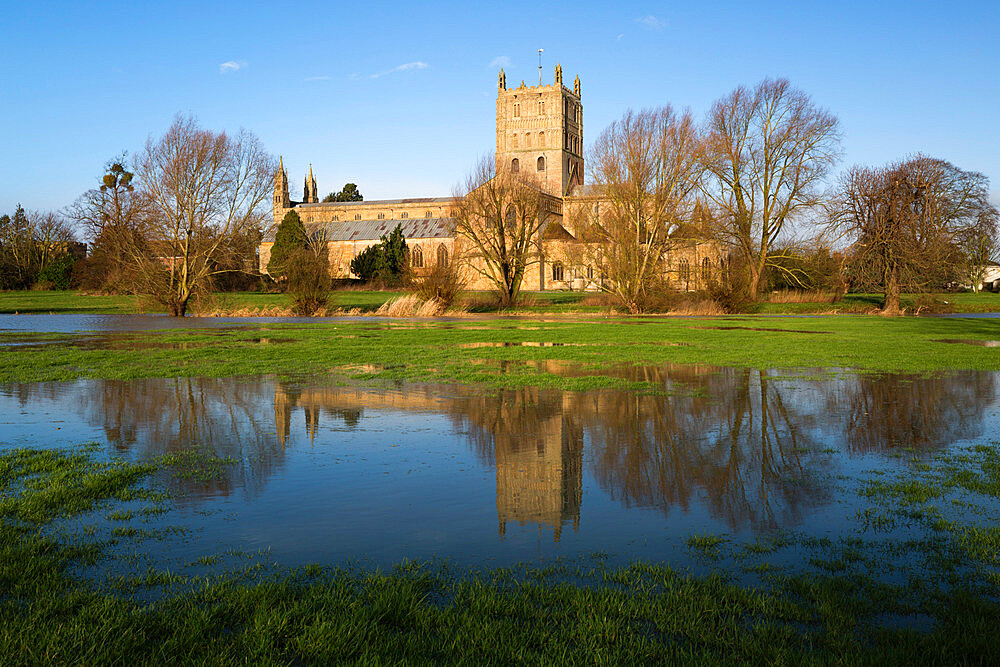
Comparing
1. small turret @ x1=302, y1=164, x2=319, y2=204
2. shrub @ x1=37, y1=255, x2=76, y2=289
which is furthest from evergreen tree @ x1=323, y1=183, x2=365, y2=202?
shrub @ x1=37, y1=255, x2=76, y2=289

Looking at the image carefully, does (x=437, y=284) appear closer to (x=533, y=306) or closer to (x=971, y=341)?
(x=533, y=306)

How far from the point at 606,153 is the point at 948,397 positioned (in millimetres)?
25971

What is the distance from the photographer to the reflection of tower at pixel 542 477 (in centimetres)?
507

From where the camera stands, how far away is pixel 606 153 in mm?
34281

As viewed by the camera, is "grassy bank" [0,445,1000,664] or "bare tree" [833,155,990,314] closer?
"grassy bank" [0,445,1000,664]

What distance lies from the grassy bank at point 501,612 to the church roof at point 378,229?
90.6m

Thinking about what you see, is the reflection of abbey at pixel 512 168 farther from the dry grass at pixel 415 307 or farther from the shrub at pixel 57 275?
the dry grass at pixel 415 307

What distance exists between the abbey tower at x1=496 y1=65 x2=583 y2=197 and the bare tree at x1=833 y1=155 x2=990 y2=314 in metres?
60.0

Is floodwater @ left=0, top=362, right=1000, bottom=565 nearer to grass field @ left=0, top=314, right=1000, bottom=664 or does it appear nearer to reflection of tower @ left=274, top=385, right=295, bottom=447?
reflection of tower @ left=274, top=385, right=295, bottom=447

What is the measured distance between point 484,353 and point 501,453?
9.57 metres

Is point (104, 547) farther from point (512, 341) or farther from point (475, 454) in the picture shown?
point (512, 341)

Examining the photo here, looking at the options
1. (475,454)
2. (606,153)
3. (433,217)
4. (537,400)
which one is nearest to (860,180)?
(606,153)

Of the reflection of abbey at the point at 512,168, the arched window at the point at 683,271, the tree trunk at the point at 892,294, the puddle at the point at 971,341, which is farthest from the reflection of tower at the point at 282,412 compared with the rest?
the reflection of abbey at the point at 512,168

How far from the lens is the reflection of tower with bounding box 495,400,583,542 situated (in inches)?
200
